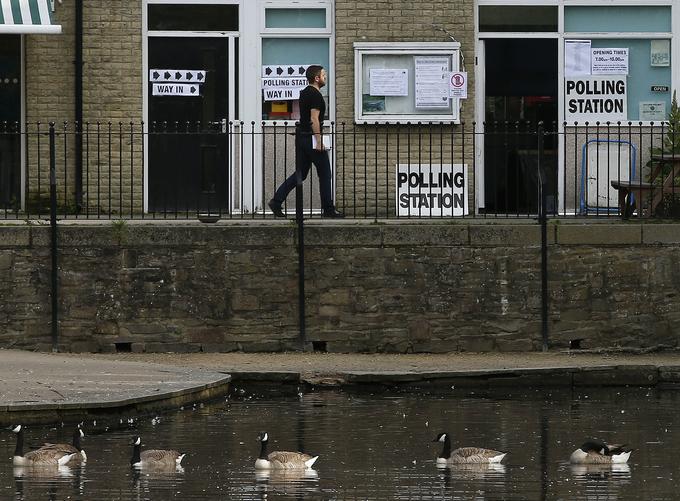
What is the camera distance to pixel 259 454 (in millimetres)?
12266

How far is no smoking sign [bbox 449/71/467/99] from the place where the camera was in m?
22.5

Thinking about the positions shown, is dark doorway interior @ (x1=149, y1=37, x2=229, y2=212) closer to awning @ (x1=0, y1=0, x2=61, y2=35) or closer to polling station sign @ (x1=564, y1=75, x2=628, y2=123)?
awning @ (x1=0, y1=0, x2=61, y2=35)

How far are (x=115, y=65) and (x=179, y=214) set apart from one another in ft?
11.4

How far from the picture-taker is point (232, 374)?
657 inches

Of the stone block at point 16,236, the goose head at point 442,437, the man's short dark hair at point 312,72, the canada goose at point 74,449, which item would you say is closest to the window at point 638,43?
the man's short dark hair at point 312,72

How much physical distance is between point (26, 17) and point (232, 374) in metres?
7.08

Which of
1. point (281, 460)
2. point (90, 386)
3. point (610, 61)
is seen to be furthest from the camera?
point (610, 61)

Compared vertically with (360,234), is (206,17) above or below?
above

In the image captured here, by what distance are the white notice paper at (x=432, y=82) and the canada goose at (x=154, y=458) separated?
11.3 metres

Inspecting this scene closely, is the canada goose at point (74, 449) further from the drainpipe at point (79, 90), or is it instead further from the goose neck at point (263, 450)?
the drainpipe at point (79, 90)

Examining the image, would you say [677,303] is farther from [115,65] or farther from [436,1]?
[115,65]

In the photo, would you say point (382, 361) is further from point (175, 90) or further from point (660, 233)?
point (175, 90)

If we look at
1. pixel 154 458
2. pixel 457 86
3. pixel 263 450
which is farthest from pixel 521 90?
pixel 154 458

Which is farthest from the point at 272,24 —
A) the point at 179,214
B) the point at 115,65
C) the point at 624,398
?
the point at 624,398
